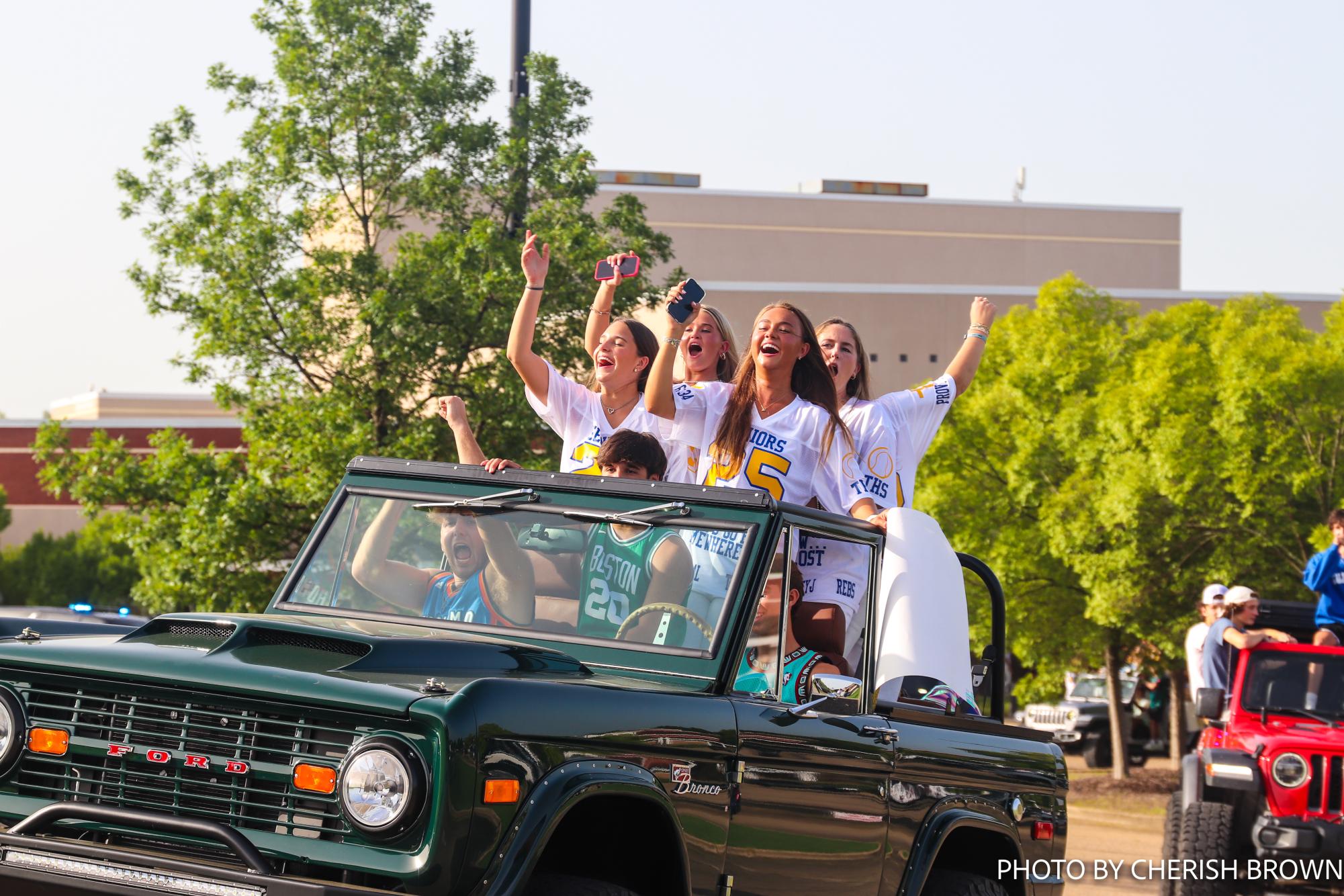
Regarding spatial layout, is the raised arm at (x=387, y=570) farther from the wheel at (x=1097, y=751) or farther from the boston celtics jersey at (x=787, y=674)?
the wheel at (x=1097, y=751)

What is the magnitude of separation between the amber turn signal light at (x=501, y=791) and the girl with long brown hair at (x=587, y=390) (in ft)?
9.19

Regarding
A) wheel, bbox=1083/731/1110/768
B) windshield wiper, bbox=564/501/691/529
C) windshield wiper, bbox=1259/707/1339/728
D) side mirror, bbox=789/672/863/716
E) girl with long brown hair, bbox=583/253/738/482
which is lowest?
wheel, bbox=1083/731/1110/768

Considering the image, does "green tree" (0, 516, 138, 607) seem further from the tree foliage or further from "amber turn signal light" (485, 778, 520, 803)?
"amber turn signal light" (485, 778, 520, 803)

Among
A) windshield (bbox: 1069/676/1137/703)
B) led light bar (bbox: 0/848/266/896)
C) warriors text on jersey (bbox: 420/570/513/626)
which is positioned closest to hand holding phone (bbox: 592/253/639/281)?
warriors text on jersey (bbox: 420/570/513/626)

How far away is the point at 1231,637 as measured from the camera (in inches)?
435

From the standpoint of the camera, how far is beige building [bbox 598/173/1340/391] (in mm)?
64500

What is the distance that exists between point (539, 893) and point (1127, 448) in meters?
19.6

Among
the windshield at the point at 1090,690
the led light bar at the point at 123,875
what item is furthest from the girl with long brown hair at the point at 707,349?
the windshield at the point at 1090,690

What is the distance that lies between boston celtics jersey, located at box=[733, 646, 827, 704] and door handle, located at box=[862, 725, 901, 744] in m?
0.26

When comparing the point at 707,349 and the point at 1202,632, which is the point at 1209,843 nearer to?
the point at 1202,632

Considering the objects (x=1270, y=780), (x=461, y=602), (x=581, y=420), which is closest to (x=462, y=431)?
(x=581, y=420)

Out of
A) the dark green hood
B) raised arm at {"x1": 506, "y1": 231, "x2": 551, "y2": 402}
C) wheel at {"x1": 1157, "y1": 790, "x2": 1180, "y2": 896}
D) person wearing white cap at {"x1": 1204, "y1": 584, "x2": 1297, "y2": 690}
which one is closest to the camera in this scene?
the dark green hood

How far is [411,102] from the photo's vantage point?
16.8 meters

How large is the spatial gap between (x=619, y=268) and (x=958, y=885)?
2.73 metres
